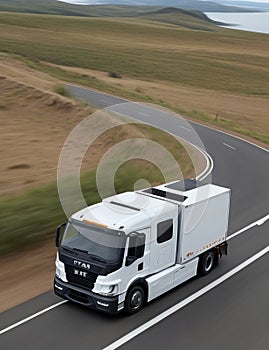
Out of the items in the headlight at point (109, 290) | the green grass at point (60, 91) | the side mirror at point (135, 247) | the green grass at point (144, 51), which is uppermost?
the side mirror at point (135, 247)

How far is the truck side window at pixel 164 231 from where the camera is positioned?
14.4 metres

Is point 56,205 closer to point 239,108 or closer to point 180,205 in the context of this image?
point 180,205

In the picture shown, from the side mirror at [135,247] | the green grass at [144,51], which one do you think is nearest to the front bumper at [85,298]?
the side mirror at [135,247]

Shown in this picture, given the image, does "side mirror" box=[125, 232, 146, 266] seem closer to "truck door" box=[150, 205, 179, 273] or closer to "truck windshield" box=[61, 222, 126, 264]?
"truck windshield" box=[61, 222, 126, 264]

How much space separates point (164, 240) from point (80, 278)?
7.75ft

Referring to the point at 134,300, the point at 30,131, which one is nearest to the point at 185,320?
the point at 134,300

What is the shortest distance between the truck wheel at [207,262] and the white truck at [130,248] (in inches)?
12.4

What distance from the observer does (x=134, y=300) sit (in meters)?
14.1

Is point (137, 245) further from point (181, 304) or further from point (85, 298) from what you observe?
point (181, 304)

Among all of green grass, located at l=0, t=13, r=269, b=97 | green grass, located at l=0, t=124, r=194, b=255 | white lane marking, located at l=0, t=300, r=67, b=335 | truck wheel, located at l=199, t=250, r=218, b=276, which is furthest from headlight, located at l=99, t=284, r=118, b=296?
green grass, located at l=0, t=13, r=269, b=97

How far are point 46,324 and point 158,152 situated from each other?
20.9m

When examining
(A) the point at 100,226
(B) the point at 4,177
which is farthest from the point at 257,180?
(A) the point at 100,226

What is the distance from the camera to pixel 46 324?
1356cm

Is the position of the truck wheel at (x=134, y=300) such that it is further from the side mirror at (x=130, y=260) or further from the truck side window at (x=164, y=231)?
the truck side window at (x=164, y=231)
